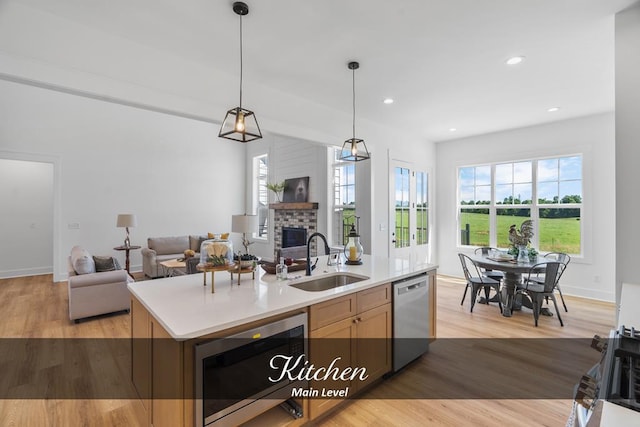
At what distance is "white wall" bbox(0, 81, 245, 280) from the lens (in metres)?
5.82

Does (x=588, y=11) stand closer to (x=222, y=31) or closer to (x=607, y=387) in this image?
(x=607, y=387)

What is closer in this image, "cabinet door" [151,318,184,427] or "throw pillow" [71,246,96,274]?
"cabinet door" [151,318,184,427]

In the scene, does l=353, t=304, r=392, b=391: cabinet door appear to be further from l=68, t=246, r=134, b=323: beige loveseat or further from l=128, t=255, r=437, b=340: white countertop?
l=68, t=246, r=134, b=323: beige loveseat

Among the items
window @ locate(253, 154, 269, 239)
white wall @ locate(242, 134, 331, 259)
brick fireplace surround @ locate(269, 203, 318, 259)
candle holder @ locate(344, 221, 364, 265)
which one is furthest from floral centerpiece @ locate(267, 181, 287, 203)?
candle holder @ locate(344, 221, 364, 265)

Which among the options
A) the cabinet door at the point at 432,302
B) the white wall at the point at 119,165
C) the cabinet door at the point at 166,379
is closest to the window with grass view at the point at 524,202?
the cabinet door at the point at 432,302

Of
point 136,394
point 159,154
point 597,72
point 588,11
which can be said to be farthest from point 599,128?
point 159,154

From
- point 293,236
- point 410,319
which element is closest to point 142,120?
point 293,236

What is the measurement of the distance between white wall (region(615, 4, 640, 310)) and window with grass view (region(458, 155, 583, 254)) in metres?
3.39

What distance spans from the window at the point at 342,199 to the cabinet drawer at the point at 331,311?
363 centimetres

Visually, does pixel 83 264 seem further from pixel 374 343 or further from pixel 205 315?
pixel 374 343

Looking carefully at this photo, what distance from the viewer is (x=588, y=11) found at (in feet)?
7.41

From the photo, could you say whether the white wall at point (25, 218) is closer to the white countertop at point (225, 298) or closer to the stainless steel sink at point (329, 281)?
the white countertop at point (225, 298)

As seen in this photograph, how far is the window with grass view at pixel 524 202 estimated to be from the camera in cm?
499

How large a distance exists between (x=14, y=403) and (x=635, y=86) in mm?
5037
